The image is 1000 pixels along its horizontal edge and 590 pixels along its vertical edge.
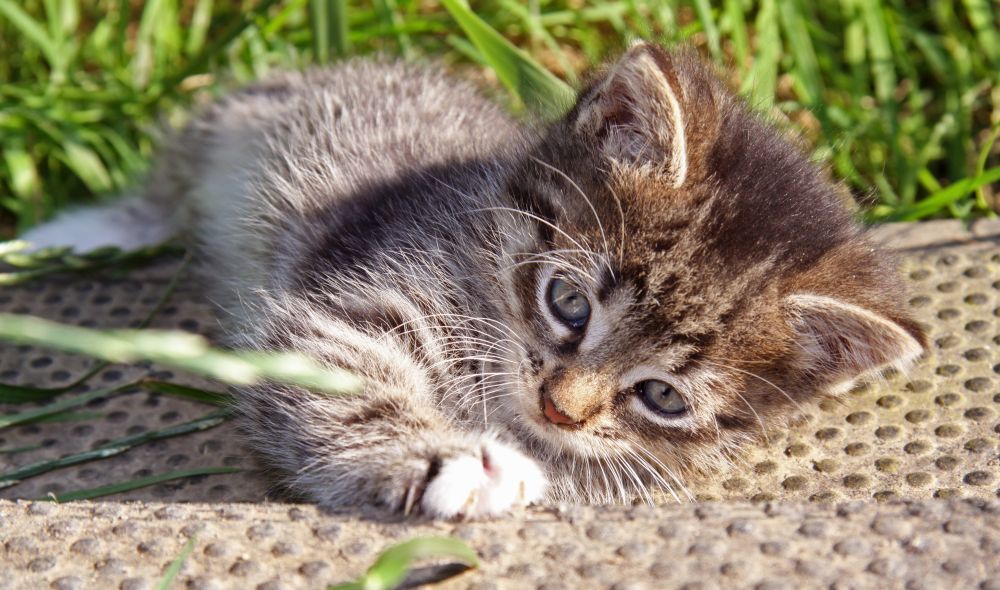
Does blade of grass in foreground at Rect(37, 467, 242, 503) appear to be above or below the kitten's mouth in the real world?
below

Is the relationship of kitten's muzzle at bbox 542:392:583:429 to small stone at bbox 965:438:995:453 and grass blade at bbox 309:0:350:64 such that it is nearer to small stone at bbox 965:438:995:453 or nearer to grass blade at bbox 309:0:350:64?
small stone at bbox 965:438:995:453

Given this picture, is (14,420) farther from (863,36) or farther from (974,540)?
(863,36)

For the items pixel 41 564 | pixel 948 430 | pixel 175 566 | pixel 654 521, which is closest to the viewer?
pixel 175 566

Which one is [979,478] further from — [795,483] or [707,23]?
[707,23]

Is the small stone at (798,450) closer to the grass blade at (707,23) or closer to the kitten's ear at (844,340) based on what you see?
the kitten's ear at (844,340)

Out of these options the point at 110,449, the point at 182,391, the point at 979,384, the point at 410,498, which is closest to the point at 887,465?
the point at 979,384

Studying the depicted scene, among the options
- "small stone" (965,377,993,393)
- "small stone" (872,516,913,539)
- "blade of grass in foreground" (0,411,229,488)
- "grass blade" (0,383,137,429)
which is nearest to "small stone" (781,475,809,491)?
"small stone" (872,516,913,539)

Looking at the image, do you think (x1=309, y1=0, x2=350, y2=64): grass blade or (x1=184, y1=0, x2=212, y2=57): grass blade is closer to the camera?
(x1=309, y1=0, x2=350, y2=64): grass blade
